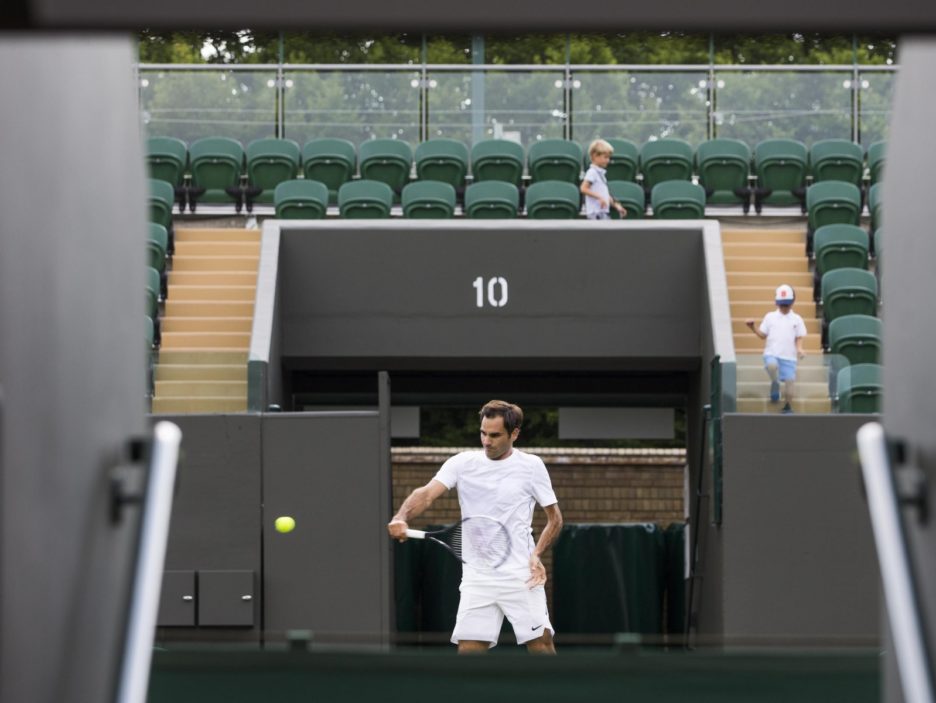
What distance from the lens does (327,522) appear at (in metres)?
15.4

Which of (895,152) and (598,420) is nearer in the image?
(895,152)

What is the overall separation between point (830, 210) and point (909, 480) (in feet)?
53.7

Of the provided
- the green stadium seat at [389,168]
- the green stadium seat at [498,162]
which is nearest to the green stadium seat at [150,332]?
the green stadium seat at [389,168]

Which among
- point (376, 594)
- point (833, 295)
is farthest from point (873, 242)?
point (376, 594)

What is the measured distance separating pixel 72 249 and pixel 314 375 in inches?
622

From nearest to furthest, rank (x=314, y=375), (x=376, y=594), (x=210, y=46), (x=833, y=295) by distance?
(x=376, y=594) < (x=833, y=295) < (x=314, y=375) < (x=210, y=46)

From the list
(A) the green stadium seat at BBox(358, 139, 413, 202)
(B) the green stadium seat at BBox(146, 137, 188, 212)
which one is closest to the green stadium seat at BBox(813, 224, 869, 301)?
(A) the green stadium seat at BBox(358, 139, 413, 202)

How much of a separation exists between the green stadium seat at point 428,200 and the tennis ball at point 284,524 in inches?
235

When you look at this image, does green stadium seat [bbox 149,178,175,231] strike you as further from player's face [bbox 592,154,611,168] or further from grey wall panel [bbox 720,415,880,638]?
grey wall panel [bbox 720,415,880,638]

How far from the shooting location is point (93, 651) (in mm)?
4523

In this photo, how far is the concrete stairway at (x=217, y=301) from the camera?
15672 mm

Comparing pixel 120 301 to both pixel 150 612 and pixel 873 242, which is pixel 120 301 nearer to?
pixel 150 612

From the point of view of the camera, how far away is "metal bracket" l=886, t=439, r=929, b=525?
446 centimetres

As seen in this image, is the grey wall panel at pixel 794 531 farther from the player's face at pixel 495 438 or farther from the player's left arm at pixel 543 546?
the player's face at pixel 495 438
